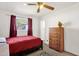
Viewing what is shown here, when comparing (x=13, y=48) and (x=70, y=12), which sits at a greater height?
(x=70, y=12)

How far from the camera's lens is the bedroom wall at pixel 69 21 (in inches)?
65.9

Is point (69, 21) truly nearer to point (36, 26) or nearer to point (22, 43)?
point (36, 26)

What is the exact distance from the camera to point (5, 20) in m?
1.54

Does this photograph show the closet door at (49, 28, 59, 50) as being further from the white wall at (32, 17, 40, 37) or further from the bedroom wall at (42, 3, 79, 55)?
the white wall at (32, 17, 40, 37)

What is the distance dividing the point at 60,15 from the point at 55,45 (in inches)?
24.2

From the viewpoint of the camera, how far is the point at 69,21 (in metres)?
1.89

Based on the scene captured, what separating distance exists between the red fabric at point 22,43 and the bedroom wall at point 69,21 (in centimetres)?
24

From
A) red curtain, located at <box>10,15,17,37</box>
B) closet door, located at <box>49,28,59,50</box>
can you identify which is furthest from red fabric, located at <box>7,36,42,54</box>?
closet door, located at <box>49,28,59,50</box>

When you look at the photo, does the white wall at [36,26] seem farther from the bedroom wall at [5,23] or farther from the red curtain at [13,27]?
the red curtain at [13,27]

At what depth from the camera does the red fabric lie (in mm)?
1629

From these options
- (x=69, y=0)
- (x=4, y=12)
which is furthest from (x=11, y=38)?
(x=69, y=0)

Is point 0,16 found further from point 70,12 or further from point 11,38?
point 70,12

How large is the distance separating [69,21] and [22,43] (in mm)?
1015

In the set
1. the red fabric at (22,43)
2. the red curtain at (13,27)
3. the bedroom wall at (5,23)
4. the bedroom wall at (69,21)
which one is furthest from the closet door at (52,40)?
the red curtain at (13,27)
